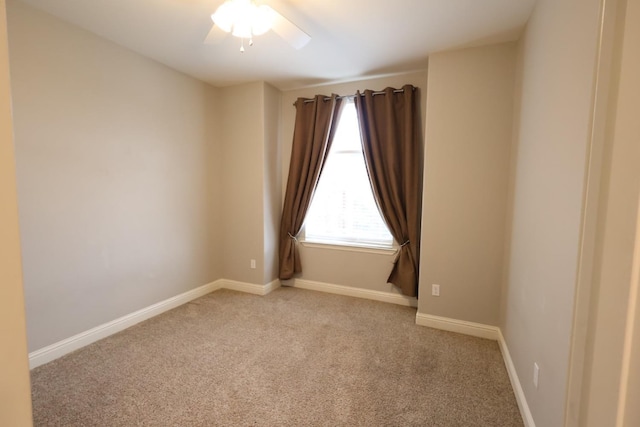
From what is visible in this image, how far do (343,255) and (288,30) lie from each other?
7.94ft

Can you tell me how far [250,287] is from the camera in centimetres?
357

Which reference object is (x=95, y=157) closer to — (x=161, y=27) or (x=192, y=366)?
(x=161, y=27)

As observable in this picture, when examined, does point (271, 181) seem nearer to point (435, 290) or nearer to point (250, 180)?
point (250, 180)

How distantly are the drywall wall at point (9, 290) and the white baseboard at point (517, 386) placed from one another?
6.72 ft

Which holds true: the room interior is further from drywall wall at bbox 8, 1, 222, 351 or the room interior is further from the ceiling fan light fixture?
the ceiling fan light fixture

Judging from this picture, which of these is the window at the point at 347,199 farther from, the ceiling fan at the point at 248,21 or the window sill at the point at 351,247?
the ceiling fan at the point at 248,21

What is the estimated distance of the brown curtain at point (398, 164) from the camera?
3000 mm

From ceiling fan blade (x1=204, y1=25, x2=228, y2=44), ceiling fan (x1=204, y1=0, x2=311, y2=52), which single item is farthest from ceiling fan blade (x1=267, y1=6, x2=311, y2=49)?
ceiling fan blade (x1=204, y1=25, x2=228, y2=44)

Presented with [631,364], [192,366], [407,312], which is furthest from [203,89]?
[631,364]

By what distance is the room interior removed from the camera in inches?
20.3

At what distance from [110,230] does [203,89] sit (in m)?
1.92

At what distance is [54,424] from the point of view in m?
1.56

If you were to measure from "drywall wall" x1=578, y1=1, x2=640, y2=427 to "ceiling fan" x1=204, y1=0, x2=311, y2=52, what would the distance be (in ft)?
5.89

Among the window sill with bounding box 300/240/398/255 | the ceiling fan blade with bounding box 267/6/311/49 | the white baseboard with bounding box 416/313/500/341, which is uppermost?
the ceiling fan blade with bounding box 267/6/311/49
